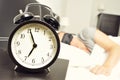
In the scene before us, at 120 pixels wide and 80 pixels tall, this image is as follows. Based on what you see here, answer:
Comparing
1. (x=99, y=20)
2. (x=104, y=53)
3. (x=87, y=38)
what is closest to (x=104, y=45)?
(x=104, y=53)

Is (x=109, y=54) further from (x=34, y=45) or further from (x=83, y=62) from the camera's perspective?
(x=34, y=45)

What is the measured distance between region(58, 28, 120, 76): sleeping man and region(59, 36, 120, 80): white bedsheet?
0.03 metres

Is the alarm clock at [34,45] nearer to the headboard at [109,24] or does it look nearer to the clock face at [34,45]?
the clock face at [34,45]

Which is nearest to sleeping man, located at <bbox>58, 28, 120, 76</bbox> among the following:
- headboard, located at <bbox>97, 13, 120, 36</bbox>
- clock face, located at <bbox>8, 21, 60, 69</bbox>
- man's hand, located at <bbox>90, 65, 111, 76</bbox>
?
man's hand, located at <bbox>90, 65, 111, 76</bbox>

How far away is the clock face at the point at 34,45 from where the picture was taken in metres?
0.77

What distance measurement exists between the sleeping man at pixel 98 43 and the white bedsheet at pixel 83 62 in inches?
1.3

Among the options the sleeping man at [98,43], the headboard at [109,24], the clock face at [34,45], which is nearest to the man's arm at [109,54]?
the sleeping man at [98,43]

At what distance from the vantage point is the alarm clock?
766mm

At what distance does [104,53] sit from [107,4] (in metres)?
2.66

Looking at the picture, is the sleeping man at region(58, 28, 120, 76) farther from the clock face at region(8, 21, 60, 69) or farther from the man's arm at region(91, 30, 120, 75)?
the clock face at region(8, 21, 60, 69)

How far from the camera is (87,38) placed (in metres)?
1.43

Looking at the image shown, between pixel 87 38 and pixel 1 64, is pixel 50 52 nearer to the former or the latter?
pixel 1 64

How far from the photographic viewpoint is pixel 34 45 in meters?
0.77

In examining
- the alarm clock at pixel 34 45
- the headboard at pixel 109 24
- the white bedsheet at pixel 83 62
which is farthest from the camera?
the headboard at pixel 109 24
